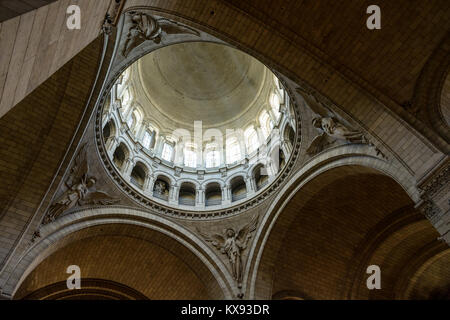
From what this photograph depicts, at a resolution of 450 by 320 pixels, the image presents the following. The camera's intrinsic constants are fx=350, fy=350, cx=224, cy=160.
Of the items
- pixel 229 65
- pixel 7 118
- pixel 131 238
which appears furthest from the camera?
pixel 229 65

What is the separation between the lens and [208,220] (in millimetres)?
14602

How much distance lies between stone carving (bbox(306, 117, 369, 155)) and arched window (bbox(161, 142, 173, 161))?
783cm

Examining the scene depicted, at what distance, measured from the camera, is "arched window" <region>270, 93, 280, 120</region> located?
1617 centimetres

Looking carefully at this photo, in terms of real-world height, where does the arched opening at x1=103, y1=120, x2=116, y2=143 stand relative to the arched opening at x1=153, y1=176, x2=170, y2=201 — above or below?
above

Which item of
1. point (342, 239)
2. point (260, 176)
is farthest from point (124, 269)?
point (342, 239)

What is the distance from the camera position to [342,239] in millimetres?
13961

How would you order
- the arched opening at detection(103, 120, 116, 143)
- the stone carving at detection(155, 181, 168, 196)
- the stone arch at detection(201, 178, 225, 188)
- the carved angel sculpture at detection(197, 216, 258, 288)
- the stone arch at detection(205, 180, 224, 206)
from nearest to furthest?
the carved angel sculpture at detection(197, 216, 258, 288), the arched opening at detection(103, 120, 116, 143), the stone carving at detection(155, 181, 168, 196), the stone arch at detection(205, 180, 224, 206), the stone arch at detection(201, 178, 225, 188)

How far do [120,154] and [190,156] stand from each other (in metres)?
4.01

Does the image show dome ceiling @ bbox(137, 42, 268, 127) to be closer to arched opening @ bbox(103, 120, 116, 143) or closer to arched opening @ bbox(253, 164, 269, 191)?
arched opening @ bbox(253, 164, 269, 191)

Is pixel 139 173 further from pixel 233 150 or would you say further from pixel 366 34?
pixel 366 34

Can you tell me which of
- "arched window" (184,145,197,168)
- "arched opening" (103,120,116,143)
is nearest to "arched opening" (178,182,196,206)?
"arched window" (184,145,197,168)
